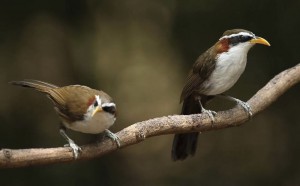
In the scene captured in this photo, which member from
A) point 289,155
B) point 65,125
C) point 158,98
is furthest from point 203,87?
point 289,155

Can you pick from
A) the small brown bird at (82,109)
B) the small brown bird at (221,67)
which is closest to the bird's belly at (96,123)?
the small brown bird at (82,109)

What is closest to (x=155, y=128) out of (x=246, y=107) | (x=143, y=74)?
(x=246, y=107)

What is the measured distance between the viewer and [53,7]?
18.7 ft

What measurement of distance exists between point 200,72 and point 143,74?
6.42 ft

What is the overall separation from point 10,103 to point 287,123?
2.85 metres

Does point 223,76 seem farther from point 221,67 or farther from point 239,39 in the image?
point 239,39

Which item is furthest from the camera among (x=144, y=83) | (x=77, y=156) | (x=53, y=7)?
(x=144, y=83)

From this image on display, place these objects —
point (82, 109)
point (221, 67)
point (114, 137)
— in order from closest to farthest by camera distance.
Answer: point (82, 109)
point (114, 137)
point (221, 67)

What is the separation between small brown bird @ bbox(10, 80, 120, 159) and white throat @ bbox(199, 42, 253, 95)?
37.2 inches

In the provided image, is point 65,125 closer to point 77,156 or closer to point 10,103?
point 77,156

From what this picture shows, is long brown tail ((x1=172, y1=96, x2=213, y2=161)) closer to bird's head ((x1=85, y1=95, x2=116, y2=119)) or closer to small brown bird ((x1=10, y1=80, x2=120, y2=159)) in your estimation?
small brown bird ((x1=10, y1=80, x2=120, y2=159))

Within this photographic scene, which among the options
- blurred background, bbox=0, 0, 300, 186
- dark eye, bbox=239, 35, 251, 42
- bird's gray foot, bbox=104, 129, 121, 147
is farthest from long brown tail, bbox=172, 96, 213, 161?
blurred background, bbox=0, 0, 300, 186

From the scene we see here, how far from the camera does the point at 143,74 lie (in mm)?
6133

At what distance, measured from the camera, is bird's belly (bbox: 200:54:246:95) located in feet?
13.4
